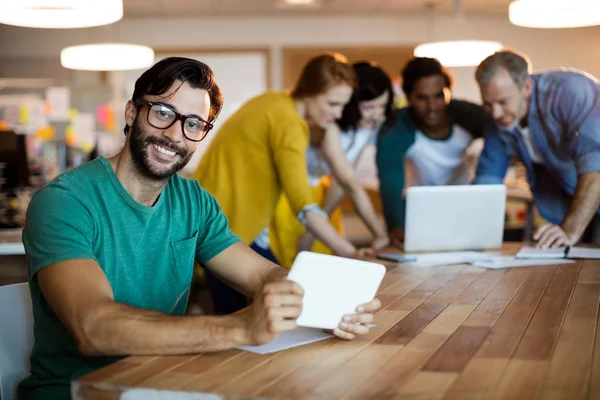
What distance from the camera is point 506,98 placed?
2.90 m

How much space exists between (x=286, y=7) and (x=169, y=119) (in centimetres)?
611

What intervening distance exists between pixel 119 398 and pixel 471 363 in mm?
605

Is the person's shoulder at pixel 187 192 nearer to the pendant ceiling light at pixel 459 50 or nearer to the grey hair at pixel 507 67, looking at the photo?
the grey hair at pixel 507 67

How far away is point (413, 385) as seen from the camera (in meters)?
1.20

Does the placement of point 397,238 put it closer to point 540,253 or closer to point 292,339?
point 540,253

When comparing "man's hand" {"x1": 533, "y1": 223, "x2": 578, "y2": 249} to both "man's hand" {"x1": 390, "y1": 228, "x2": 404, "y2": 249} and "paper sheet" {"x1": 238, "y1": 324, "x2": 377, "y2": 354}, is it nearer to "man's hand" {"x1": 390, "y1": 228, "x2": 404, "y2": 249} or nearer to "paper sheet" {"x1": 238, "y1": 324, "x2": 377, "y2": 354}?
"man's hand" {"x1": 390, "y1": 228, "x2": 404, "y2": 249}

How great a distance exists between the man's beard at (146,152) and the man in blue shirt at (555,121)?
1604mm

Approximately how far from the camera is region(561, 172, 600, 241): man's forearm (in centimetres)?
286

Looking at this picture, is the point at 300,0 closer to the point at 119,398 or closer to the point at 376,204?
the point at 376,204

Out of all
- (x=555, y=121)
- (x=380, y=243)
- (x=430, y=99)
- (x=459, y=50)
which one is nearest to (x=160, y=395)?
(x=380, y=243)

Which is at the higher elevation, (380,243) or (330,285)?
(330,285)

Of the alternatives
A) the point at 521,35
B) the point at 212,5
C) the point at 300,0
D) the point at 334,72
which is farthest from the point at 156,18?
the point at 334,72

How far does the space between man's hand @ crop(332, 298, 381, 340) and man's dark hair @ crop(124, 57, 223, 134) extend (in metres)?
0.65

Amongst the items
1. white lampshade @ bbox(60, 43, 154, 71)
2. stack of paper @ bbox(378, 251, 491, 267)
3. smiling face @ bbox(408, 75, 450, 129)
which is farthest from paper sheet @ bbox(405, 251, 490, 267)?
white lampshade @ bbox(60, 43, 154, 71)
